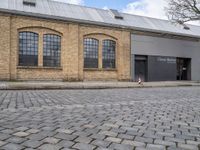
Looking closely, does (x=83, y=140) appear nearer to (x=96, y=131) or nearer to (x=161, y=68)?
(x=96, y=131)

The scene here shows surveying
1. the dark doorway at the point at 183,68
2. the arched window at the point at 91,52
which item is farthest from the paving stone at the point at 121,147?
the dark doorway at the point at 183,68

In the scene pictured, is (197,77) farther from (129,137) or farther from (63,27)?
(129,137)

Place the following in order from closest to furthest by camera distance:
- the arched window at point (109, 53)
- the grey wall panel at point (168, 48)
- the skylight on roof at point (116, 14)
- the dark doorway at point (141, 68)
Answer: the arched window at point (109, 53) → the grey wall panel at point (168, 48) → the dark doorway at point (141, 68) → the skylight on roof at point (116, 14)

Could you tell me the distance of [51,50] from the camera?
24.1 meters

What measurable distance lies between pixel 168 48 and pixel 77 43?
12009 millimetres

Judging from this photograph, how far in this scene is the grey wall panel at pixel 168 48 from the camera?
28516 millimetres

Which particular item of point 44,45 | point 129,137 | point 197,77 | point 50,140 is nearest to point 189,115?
point 129,137

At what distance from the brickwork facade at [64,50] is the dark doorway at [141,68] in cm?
158

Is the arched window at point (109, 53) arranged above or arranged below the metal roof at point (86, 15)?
below

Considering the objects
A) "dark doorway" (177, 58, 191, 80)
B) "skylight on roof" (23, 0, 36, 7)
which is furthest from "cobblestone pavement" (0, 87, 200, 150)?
"dark doorway" (177, 58, 191, 80)

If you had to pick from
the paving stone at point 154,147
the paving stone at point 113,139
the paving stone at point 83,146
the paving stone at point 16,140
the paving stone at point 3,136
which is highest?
the paving stone at point 3,136

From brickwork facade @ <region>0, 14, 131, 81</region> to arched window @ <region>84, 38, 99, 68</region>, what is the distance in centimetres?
45

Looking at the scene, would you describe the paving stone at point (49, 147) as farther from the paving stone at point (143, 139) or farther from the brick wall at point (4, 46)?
the brick wall at point (4, 46)

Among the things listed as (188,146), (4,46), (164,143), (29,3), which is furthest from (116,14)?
(188,146)
